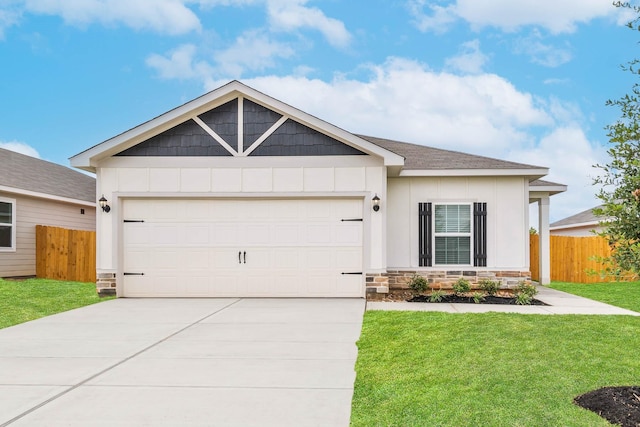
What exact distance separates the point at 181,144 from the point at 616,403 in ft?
30.8

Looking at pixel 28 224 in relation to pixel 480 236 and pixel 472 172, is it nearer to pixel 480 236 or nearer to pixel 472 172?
pixel 472 172

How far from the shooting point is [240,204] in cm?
1149

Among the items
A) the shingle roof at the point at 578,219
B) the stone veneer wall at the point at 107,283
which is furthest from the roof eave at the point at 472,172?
the shingle roof at the point at 578,219

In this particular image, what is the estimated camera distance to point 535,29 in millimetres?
13195

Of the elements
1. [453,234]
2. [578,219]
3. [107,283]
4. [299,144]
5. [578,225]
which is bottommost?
[107,283]

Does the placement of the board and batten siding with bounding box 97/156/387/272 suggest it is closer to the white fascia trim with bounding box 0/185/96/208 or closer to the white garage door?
the white garage door

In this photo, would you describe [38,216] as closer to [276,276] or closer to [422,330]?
[276,276]

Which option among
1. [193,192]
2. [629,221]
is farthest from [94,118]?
[629,221]

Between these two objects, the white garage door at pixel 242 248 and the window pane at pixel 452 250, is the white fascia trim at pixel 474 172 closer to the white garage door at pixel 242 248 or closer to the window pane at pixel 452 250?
the window pane at pixel 452 250

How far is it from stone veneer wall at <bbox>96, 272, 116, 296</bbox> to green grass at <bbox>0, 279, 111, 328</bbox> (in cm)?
22

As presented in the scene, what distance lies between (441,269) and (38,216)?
13213 millimetres

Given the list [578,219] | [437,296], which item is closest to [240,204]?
[437,296]

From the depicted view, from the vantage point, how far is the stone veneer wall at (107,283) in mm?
11516

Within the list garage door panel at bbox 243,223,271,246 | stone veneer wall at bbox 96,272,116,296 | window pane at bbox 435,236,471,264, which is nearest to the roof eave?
window pane at bbox 435,236,471,264
